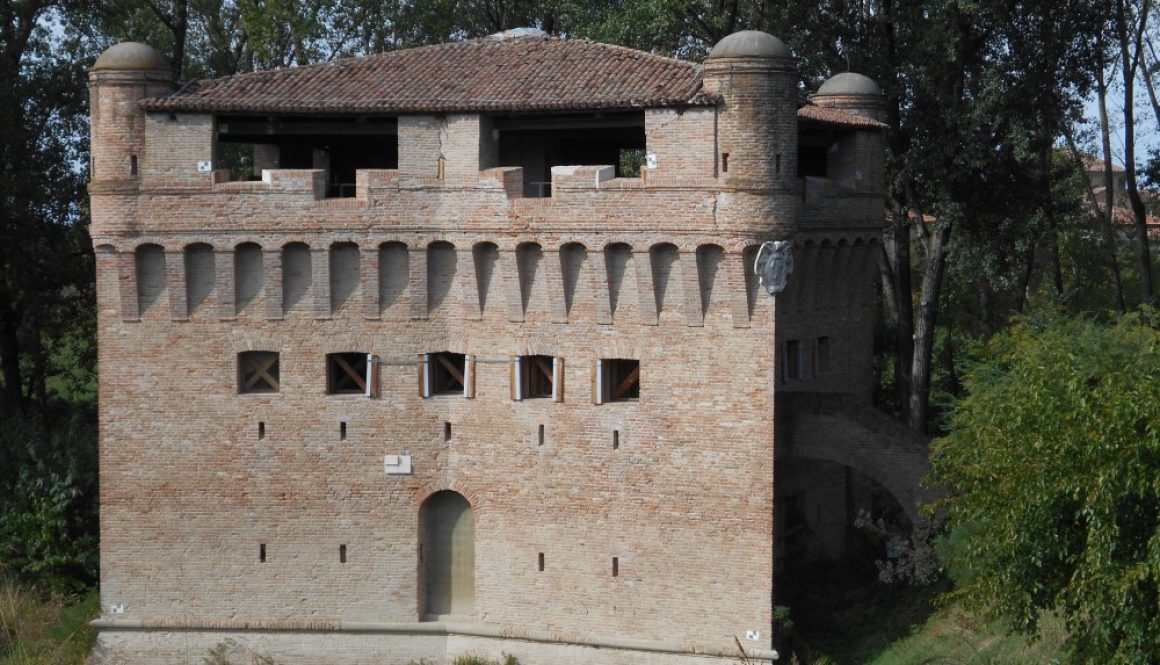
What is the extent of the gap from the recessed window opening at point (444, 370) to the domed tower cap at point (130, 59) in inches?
255

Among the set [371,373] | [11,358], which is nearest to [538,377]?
[371,373]

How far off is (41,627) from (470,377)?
883cm

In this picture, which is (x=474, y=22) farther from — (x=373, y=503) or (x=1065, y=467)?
(x=1065, y=467)

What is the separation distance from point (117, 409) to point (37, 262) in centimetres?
1016

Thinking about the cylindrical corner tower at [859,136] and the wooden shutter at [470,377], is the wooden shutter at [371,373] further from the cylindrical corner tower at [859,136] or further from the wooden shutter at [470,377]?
the cylindrical corner tower at [859,136]

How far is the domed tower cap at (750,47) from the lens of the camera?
25000 mm

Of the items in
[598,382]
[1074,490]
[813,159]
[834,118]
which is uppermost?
[834,118]

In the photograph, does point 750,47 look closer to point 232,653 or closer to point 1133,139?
point 232,653

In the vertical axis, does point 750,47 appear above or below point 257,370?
above

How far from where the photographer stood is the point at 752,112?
25078 mm

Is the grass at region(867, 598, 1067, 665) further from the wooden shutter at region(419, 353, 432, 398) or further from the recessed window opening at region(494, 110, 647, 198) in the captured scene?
the recessed window opening at region(494, 110, 647, 198)

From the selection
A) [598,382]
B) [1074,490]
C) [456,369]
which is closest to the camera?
[1074,490]

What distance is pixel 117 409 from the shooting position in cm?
2755

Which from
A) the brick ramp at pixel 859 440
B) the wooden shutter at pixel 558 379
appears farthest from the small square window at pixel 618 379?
the brick ramp at pixel 859 440
